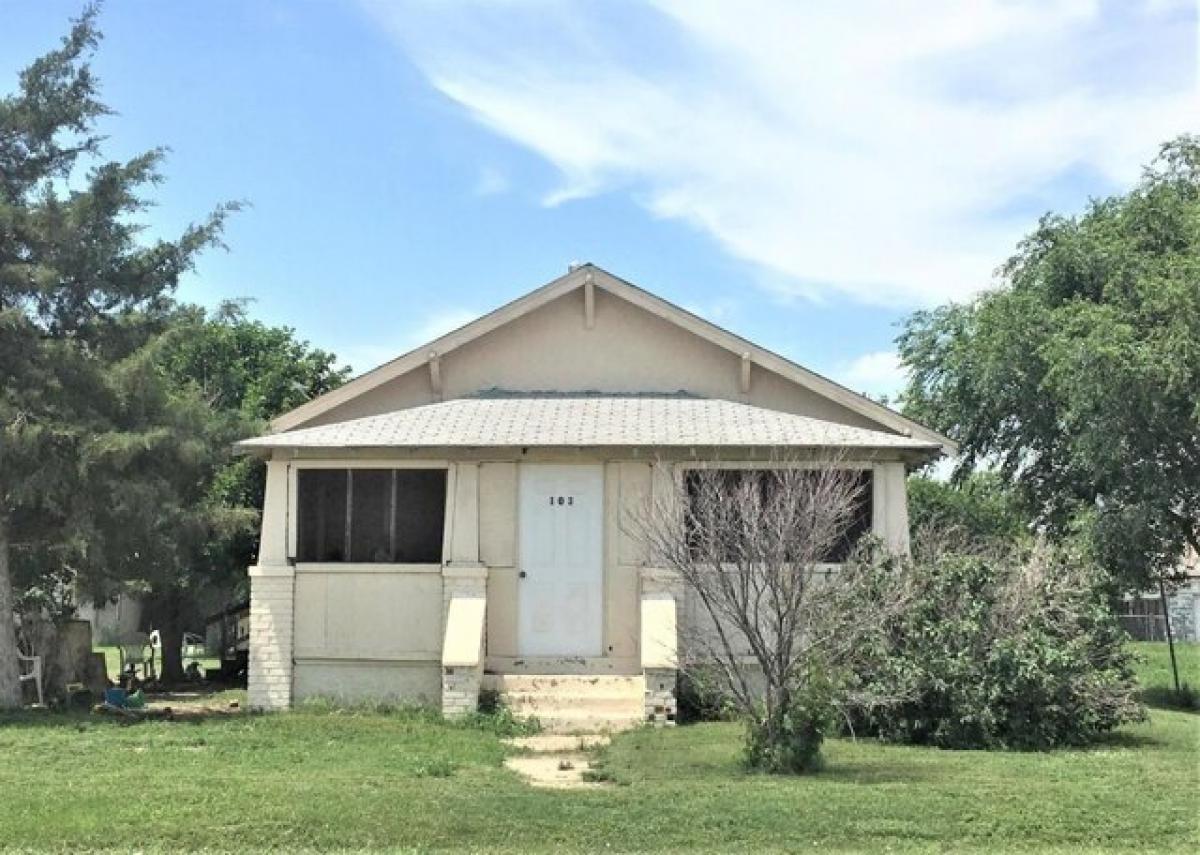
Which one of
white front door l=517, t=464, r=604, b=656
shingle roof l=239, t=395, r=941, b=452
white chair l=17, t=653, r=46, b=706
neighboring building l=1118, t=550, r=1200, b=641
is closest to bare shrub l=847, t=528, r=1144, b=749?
shingle roof l=239, t=395, r=941, b=452

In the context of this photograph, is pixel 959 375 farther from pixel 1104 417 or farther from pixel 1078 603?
pixel 1078 603

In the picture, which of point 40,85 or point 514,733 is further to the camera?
point 40,85

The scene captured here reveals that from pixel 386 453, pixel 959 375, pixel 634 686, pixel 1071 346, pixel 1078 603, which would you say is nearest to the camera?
pixel 1078 603

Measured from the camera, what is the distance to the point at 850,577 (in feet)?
46.2

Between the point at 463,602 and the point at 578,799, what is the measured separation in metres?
6.54

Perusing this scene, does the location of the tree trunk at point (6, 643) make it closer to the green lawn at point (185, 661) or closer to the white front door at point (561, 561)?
the white front door at point (561, 561)

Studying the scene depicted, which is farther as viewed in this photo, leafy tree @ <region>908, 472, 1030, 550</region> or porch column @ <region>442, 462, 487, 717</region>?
leafy tree @ <region>908, 472, 1030, 550</region>

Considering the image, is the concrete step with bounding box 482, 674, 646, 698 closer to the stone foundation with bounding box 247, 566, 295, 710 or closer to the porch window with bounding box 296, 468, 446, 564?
the porch window with bounding box 296, 468, 446, 564

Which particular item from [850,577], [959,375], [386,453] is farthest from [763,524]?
[959,375]

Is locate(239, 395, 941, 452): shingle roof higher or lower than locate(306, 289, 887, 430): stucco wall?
lower

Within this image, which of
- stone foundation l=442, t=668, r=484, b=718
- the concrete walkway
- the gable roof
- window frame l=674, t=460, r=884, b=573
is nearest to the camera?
the concrete walkway

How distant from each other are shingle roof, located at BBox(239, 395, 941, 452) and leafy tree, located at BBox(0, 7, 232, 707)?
1412 mm

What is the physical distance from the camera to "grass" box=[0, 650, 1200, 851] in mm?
8172

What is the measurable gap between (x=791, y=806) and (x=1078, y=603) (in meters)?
6.41
